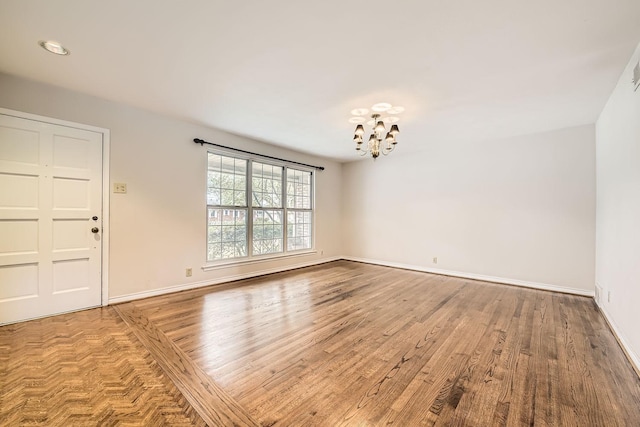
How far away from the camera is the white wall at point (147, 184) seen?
301cm

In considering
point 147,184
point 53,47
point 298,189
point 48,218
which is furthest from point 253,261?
point 53,47

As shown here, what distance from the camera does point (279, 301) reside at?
347 centimetres

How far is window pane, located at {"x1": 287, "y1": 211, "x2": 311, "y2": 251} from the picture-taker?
5648 mm

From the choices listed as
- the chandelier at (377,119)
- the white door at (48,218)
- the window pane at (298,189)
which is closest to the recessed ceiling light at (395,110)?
the chandelier at (377,119)

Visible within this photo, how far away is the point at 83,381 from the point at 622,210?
456 cm

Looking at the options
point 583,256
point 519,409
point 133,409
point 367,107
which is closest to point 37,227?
point 133,409

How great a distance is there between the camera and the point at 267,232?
5160 mm

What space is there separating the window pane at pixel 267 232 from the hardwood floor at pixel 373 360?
1.46m

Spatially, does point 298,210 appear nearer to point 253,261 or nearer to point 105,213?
point 253,261

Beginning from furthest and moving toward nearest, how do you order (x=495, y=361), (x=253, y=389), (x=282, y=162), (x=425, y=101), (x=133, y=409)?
(x=282, y=162), (x=425, y=101), (x=495, y=361), (x=253, y=389), (x=133, y=409)

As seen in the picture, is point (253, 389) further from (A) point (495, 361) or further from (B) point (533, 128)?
(B) point (533, 128)

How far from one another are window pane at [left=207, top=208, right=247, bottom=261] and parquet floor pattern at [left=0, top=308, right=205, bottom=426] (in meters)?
1.84

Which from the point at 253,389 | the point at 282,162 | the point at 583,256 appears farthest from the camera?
the point at 282,162

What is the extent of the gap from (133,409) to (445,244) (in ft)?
16.5
